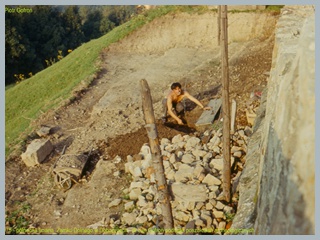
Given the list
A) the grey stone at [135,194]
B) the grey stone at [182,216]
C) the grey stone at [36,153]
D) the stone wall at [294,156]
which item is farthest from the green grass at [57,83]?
the stone wall at [294,156]

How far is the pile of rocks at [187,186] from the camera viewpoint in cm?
891

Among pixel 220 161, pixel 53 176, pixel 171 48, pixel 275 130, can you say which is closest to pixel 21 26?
pixel 171 48

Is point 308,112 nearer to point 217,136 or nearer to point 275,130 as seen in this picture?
point 275,130

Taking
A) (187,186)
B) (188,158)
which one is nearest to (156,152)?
(187,186)

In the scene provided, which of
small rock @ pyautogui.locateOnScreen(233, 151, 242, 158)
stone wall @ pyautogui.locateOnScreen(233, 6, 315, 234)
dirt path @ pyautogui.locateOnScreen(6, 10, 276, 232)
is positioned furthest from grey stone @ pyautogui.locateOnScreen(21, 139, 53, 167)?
stone wall @ pyautogui.locateOnScreen(233, 6, 315, 234)

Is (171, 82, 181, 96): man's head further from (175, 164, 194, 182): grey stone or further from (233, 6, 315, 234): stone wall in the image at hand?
(233, 6, 315, 234): stone wall

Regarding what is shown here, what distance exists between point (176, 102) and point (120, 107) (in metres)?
3.08

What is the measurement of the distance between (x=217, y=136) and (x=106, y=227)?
4143 millimetres

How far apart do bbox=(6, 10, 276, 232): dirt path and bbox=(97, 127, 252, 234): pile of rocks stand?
596 millimetres

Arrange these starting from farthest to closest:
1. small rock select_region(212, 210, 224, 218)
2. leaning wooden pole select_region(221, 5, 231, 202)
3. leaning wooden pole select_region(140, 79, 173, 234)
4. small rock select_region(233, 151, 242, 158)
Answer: small rock select_region(233, 151, 242, 158), small rock select_region(212, 210, 224, 218), leaning wooden pole select_region(221, 5, 231, 202), leaning wooden pole select_region(140, 79, 173, 234)

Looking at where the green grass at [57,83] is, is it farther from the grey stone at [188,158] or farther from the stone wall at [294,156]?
the stone wall at [294,156]

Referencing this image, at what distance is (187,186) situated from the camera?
9.65m

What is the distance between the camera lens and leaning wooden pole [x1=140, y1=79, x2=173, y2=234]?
6.66m

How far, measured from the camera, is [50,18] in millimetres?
37656
